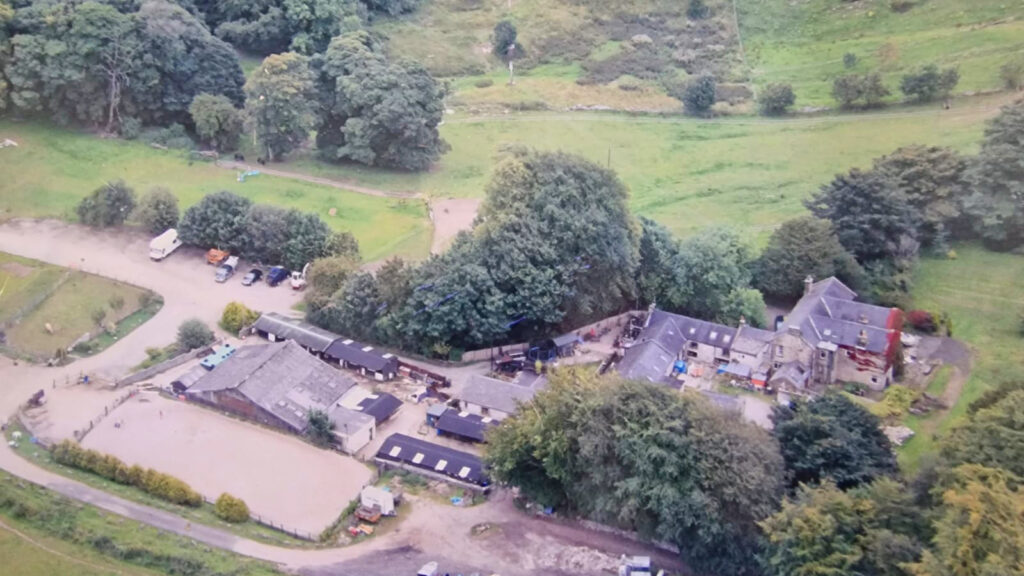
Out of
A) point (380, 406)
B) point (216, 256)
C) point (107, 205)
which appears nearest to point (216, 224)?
point (216, 256)

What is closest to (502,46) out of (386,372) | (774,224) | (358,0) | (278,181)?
(358,0)

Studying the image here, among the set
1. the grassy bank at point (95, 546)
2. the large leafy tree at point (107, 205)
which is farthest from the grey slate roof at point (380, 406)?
the large leafy tree at point (107, 205)

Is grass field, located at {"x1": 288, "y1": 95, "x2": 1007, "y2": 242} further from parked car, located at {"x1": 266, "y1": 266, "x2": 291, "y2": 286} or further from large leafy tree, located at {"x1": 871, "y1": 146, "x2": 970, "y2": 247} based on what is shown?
parked car, located at {"x1": 266, "y1": 266, "x2": 291, "y2": 286}

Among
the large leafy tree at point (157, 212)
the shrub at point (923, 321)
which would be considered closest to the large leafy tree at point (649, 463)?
the shrub at point (923, 321)

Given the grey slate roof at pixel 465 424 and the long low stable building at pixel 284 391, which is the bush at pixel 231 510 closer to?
the long low stable building at pixel 284 391

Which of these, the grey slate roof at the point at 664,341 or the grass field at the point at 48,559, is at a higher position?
the grey slate roof at the point at 664,341

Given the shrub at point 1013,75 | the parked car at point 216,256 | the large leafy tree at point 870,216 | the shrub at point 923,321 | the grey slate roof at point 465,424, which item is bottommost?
the grey slate roof at point 465,424

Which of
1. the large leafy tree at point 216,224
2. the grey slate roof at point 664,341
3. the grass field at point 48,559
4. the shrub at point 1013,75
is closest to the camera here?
the grass field at point 48,559

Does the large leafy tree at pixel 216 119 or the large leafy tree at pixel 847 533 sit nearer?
the large leafy tree at pixel 847 533

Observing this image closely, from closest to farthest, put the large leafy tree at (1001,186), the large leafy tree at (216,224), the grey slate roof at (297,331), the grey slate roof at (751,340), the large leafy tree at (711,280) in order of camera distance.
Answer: the grey slate roof at (751,340) → the grey slate roof at (297,331) → the large leafy tree at (711,280) → the large leafy tree at (1001,186) → the large leafy tree at (216,224)
